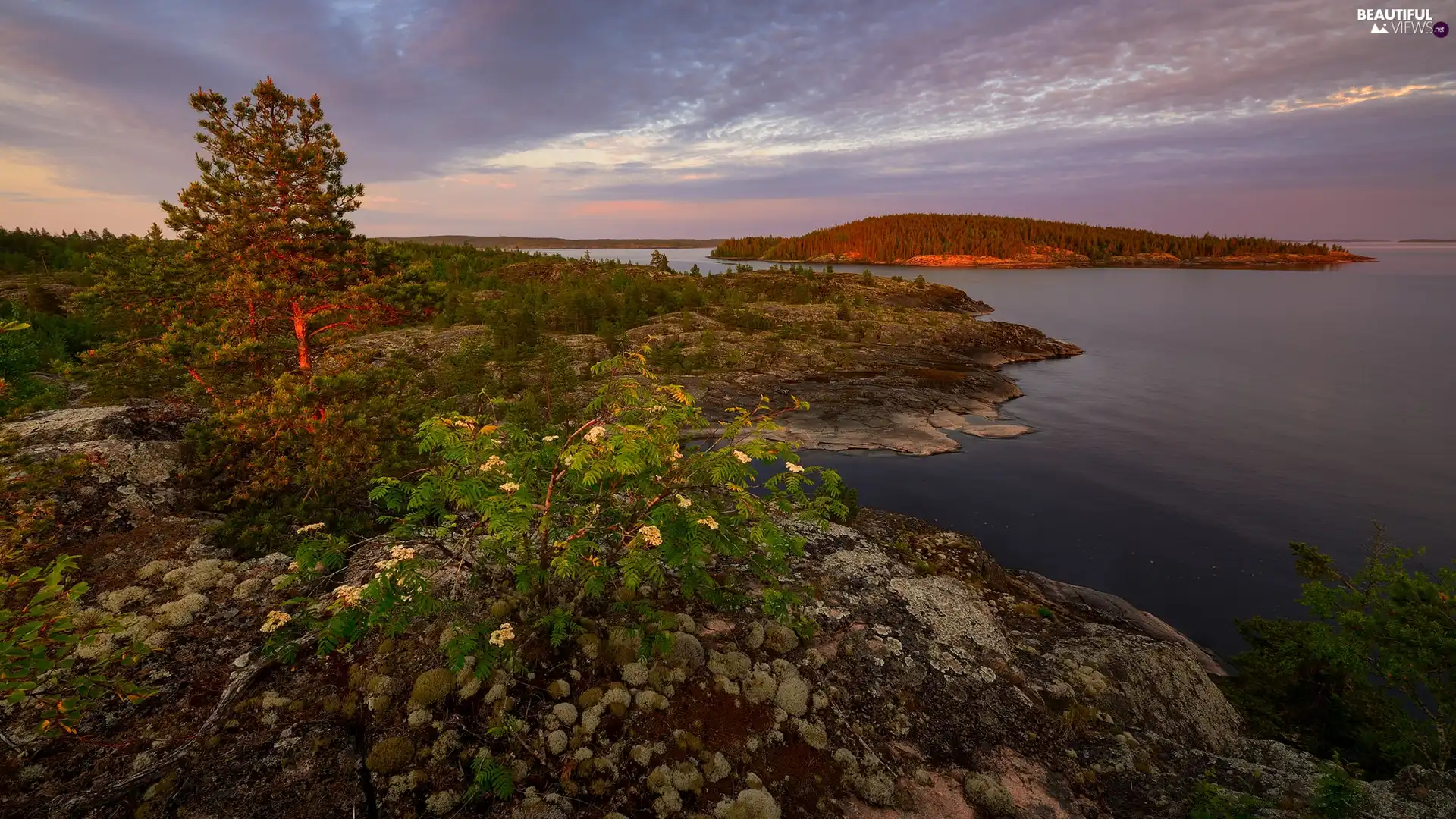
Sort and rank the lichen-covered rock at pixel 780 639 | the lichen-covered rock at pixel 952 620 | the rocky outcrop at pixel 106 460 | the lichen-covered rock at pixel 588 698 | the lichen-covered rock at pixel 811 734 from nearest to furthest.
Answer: the lichen-covered rock at pixel 588 698, the lichen-covered rock at pixel 811 734, the lichen-covered rock at pixel 780 639, the lichen-covered rock at pixel 952 620, the rocky outcrop at pixel 106 460

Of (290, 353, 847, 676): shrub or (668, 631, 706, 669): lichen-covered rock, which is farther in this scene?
(668, 631, 706, 669): lichen-covered rock

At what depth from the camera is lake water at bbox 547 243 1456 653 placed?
21.3 meters

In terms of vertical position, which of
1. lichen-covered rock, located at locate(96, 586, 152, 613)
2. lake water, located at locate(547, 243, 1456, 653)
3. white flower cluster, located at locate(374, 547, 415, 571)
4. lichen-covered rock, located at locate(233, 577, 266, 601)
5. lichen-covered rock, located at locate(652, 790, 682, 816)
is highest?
white flower cluster, located at locate(374, 547, 415, 571)

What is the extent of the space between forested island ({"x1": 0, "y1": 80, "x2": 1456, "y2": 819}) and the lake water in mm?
4455

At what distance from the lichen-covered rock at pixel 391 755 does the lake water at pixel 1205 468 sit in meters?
19.8

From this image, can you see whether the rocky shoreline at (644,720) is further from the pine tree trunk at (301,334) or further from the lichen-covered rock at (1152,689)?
the pine tree trunk at (301,334)

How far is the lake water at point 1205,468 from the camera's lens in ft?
69.9

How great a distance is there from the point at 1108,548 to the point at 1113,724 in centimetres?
1513

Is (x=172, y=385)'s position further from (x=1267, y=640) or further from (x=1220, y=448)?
(x=1220, y=448)

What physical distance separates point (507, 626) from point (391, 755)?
6.97ft

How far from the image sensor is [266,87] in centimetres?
1319

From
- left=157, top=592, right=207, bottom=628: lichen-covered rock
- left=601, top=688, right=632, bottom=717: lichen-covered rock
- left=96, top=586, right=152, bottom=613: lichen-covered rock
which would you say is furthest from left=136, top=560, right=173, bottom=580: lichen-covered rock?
left=601, top=688, right=632, bottom=717: lichen-covered rock

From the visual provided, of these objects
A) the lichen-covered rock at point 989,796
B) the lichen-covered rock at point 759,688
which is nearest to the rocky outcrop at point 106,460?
the lichen-covered rock at point 759,688

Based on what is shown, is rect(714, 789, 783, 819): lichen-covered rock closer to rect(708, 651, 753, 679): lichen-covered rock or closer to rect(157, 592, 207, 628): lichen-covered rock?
rect(708, 651, 753, 679): lichen-covered rock
